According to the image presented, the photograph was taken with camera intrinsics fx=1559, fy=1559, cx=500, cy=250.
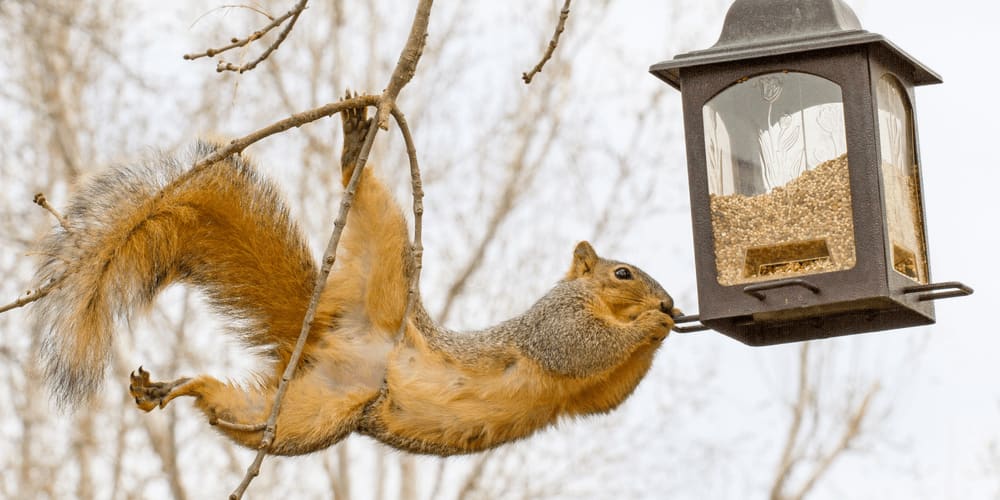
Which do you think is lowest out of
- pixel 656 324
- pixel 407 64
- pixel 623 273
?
pixel 656 324

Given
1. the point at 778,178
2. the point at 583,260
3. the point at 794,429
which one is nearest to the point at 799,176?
the point at 778,178

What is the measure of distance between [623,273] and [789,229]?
104 cm

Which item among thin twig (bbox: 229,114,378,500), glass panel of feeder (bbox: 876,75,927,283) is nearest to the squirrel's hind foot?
thin twig (bbox: 229,114,378,500)

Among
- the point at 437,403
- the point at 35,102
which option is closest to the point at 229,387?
the point at 437,403

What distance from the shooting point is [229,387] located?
4.25 m

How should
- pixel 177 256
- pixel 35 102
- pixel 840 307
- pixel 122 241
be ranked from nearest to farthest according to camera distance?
pixel 840 307 → pixel 122 241 → pixel 177 256 → pixel 35 102

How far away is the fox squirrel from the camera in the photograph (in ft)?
14.0

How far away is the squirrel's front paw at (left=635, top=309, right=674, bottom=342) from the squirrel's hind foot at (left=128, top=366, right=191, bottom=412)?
129cm

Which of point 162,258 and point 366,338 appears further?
point 366,338

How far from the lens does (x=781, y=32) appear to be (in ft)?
11.8

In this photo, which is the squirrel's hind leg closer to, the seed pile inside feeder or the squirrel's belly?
the squirrel's belly

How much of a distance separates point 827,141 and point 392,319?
4.63ft

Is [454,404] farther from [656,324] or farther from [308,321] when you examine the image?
[308,321]

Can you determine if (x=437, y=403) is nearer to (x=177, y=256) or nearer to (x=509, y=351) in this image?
(x=509, y=351)
